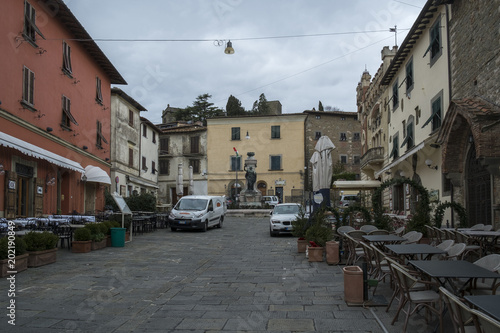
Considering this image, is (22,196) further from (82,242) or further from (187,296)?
(187,296)

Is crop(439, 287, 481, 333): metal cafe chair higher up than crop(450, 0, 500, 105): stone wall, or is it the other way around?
crop(450, 0, 500, 105): stone wall

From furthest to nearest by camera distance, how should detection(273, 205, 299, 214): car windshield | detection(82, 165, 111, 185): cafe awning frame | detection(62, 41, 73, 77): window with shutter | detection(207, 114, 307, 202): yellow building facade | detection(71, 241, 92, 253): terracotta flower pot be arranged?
detection(207, 114, 307, 202): yellow building facade, detection(82, 165, 111, 185): cafe awning frame, detection(62, 41, 73, 77): window with shutter, detection(273, 205, 299, 214): car windshield, detection(71, 241, 92, 253): terracotta flower pot

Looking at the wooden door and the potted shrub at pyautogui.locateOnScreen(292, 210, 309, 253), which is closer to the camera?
the potted shrub at pyautogui.locateOnScreen(292, 210, 309, 253)

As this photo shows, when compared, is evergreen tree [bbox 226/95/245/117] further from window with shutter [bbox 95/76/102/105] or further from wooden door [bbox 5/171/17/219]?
wooden door [bbox 5/171/17/219]

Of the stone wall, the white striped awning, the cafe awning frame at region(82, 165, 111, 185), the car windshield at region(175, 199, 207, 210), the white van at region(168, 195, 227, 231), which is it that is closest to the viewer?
the stone wall

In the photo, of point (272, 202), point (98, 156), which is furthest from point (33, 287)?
point (272, 202)

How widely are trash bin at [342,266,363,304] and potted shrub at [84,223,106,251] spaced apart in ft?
27.8

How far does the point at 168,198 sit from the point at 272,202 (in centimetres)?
1744

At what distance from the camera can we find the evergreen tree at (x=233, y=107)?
6094 cm

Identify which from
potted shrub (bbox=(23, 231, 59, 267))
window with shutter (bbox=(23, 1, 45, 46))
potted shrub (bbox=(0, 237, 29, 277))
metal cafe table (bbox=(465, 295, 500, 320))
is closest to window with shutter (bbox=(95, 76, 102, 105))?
window with shutter (bbox=(23, 1, 45, 46))

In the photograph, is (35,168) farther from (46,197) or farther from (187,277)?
(187,277)

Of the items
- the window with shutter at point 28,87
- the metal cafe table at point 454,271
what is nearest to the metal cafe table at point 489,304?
the metal cafe table at point 454,271

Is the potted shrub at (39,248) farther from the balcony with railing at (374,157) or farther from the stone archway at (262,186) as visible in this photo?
the stone archway at (262,186)

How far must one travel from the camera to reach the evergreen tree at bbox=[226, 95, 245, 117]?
6094cm
